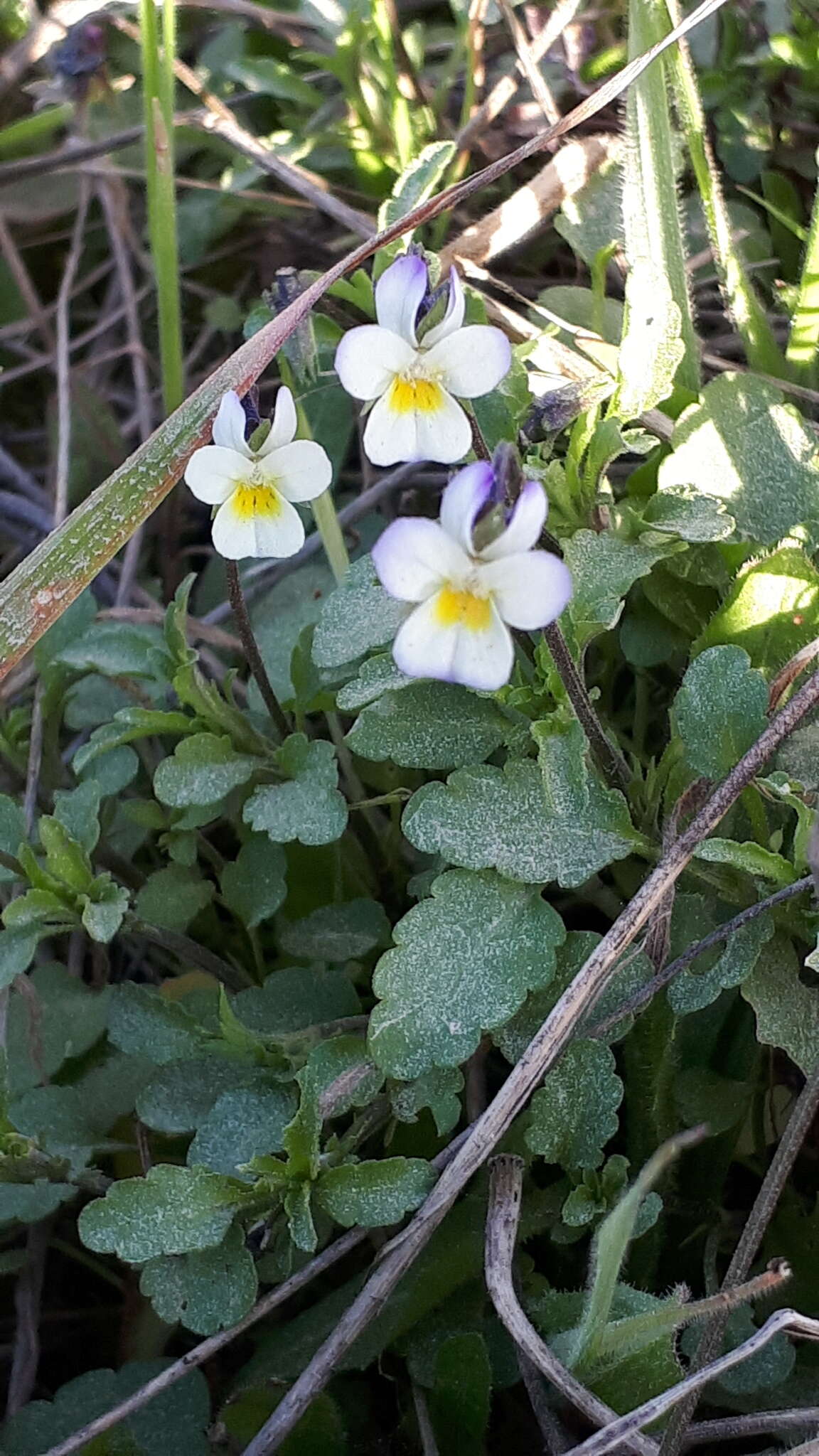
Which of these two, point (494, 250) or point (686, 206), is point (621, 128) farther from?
point (494, 250)

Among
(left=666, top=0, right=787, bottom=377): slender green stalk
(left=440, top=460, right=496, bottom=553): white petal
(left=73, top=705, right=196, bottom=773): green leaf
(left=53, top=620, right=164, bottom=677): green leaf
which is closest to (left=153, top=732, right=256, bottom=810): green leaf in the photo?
(left=73, top=705, right=196, bottom=773): green leaf

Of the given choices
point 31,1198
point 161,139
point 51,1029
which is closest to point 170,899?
point 51,1029

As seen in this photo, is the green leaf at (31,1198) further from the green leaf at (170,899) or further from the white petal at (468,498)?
the white petal at (468,498)

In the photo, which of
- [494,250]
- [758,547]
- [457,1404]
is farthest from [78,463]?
[457,1404]

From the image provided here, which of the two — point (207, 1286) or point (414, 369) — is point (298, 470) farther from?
point (207, 1286)

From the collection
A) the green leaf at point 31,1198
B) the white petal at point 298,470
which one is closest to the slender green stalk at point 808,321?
the white petal at point 298,470
